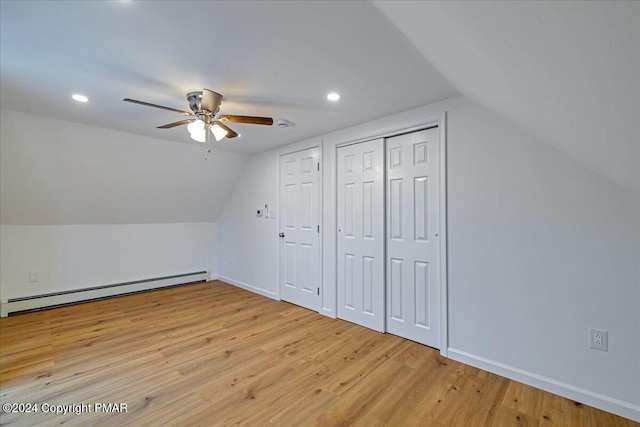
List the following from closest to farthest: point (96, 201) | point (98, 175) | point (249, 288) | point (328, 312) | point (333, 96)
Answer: point (333, 96) < point (328, 312) < point (98, 175) < point (96, 201) < point (249, 288)

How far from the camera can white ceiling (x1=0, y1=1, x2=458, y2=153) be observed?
1.40 metres

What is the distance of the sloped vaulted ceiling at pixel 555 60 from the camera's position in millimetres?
578

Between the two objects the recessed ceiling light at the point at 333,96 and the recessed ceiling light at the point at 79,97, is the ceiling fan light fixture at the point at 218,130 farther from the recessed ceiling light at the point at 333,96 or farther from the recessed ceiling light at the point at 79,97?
the recessed ceiling light at the point at 79,97

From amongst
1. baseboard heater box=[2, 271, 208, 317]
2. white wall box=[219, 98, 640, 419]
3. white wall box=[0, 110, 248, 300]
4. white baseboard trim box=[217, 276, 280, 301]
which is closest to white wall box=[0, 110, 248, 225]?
white wall box=[0, 110, 248, 300]

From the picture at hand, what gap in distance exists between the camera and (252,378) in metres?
2.15

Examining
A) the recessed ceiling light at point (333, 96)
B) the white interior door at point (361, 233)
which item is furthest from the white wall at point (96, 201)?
the recessed ceiling light at point (333, 96)

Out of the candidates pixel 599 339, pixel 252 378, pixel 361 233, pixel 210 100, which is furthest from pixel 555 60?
pixel 252 378

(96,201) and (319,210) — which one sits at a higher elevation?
(96,201)

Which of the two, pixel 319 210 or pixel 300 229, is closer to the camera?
pixel 319 210

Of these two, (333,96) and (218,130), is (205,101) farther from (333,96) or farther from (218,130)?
(333,96)

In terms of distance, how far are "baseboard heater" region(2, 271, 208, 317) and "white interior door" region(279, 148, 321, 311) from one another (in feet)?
6.92

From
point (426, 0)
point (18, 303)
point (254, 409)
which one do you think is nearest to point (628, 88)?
point (426, 0)

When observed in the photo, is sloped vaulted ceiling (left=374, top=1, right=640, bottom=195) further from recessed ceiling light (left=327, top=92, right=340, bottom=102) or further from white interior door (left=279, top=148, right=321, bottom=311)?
white interior door (left=279, top=148, right=321, bottom=311)

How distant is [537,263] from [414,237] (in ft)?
3.21
